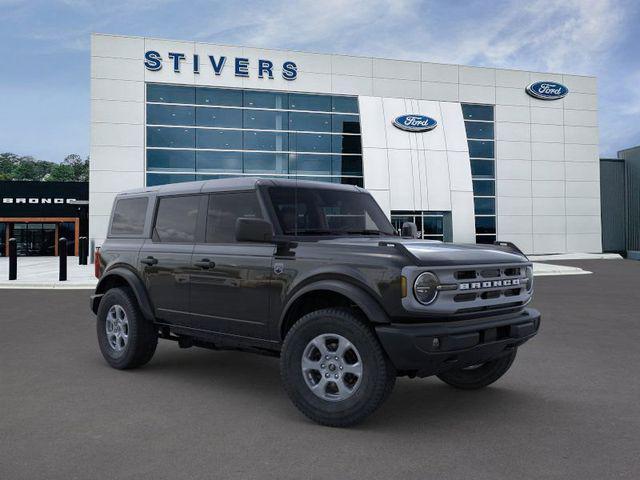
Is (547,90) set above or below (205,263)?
above

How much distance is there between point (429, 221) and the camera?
32625mm

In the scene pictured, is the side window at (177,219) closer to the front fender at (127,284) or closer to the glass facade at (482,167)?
the front fender at (127,284)

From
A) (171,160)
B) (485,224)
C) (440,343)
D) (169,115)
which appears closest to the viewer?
(440,343)

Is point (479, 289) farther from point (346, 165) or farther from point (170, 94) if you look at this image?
point (170, 94)

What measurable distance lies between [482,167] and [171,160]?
59.2 feet

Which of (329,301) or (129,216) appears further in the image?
(129,216)

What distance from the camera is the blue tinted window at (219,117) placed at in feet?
99.8

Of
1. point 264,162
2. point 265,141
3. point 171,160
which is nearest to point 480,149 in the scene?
point 265,141

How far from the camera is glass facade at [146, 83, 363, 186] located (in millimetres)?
29812

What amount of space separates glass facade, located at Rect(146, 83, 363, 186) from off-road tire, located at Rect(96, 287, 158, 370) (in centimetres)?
2353

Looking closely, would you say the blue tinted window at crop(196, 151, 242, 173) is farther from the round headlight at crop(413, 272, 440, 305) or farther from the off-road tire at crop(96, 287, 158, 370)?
the round headlight at crop(413, 272, 440, 305)

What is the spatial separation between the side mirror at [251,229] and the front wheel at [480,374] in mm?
2173

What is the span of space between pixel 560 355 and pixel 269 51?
27.4 m

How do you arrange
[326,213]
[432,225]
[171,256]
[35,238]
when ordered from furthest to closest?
1. [35,238]
2. [432,225]
3. [171,256]
4. [326,213]
